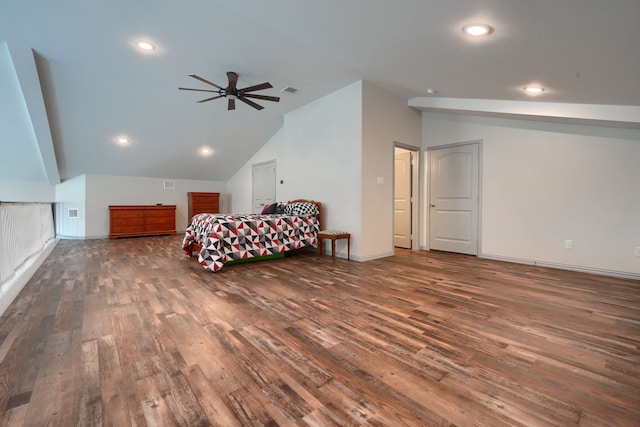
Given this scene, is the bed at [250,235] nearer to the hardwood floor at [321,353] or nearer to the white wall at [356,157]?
the white wall at [356,157]

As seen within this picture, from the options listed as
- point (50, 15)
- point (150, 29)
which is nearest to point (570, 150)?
point (150, 29)

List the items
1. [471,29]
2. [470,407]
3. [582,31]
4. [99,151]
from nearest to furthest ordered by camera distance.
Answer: [470,407] → [582,31] → [471,29] → [99,151]

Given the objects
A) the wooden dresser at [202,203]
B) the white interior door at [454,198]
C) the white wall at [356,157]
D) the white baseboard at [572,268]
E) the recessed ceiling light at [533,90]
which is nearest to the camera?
A: the recessed ceiling light at [533,90]

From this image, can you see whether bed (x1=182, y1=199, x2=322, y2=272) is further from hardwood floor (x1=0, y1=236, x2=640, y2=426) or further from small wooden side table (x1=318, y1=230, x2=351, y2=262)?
hardwood floor (x1=0, y1=236, x2=640, y2=426)

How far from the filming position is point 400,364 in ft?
5.46

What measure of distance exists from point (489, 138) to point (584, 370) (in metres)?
3.98

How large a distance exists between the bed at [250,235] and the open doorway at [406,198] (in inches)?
69.5

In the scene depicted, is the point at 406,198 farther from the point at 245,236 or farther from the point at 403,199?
the point at 245,236

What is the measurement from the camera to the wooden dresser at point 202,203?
8.23m

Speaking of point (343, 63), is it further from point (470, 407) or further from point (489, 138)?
point (470, 407)

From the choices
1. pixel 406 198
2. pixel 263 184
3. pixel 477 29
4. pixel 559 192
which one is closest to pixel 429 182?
pixel 406 198

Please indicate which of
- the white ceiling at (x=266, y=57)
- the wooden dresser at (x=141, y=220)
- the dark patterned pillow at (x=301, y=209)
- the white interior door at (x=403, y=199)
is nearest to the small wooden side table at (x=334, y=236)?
the dark patterned pillow at (x=301, y=209)

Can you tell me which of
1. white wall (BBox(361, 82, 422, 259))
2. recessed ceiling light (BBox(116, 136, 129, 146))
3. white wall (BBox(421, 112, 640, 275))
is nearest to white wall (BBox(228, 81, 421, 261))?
white wall (BBox(361, 82, 422, 259))

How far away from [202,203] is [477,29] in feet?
25.5
